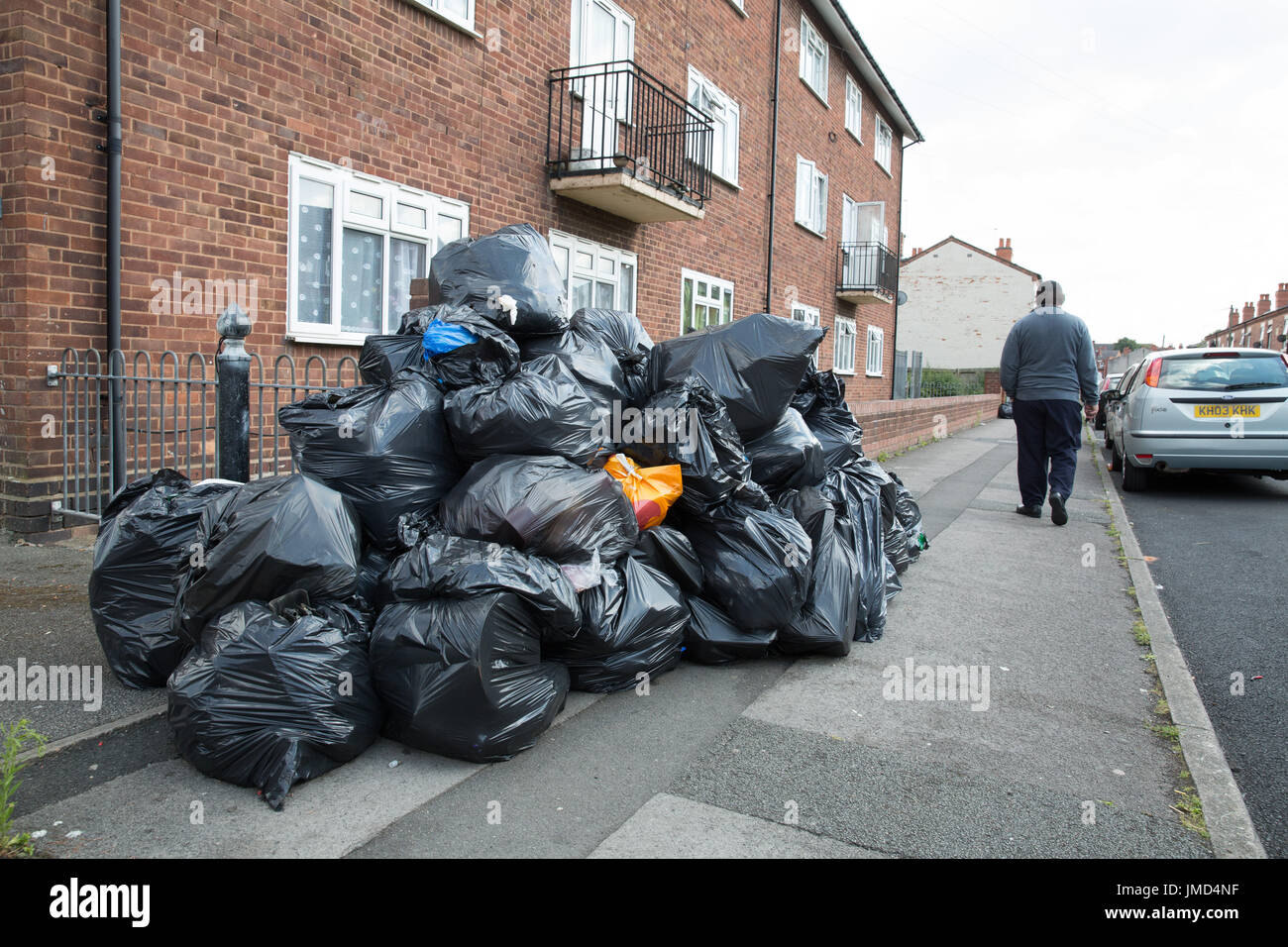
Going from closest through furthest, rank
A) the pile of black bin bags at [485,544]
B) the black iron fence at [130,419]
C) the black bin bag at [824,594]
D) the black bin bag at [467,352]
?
the pile of black bin bags at [485,544] → the black bin bag at [467,352] → the black bin bag at [824,594] → the black iron fence at [130,419]

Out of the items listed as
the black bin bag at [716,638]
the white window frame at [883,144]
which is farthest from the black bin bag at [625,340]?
the white window frame at [883,144]

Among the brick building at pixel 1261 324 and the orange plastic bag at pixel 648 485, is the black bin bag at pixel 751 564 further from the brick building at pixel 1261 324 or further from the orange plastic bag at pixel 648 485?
the brick building at pixel 1261 324

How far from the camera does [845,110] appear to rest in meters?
18.6

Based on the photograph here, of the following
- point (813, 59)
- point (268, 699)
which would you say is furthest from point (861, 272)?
point (268, 699)

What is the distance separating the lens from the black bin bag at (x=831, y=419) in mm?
5031

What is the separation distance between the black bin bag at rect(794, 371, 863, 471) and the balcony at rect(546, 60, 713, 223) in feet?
15.1

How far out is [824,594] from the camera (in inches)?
153

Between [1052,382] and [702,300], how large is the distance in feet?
21.0

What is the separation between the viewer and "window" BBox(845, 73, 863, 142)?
18766 millimetres

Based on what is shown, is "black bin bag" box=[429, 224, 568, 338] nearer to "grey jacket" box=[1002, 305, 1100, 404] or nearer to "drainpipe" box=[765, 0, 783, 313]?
"grey jacket" box=[1002, 305, 1100, 404]

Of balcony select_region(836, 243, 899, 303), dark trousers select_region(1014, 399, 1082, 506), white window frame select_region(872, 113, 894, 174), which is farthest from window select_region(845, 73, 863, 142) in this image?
dark trousers select_region(1014, 399, 1082, 506)

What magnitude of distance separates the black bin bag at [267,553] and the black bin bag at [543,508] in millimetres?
437
